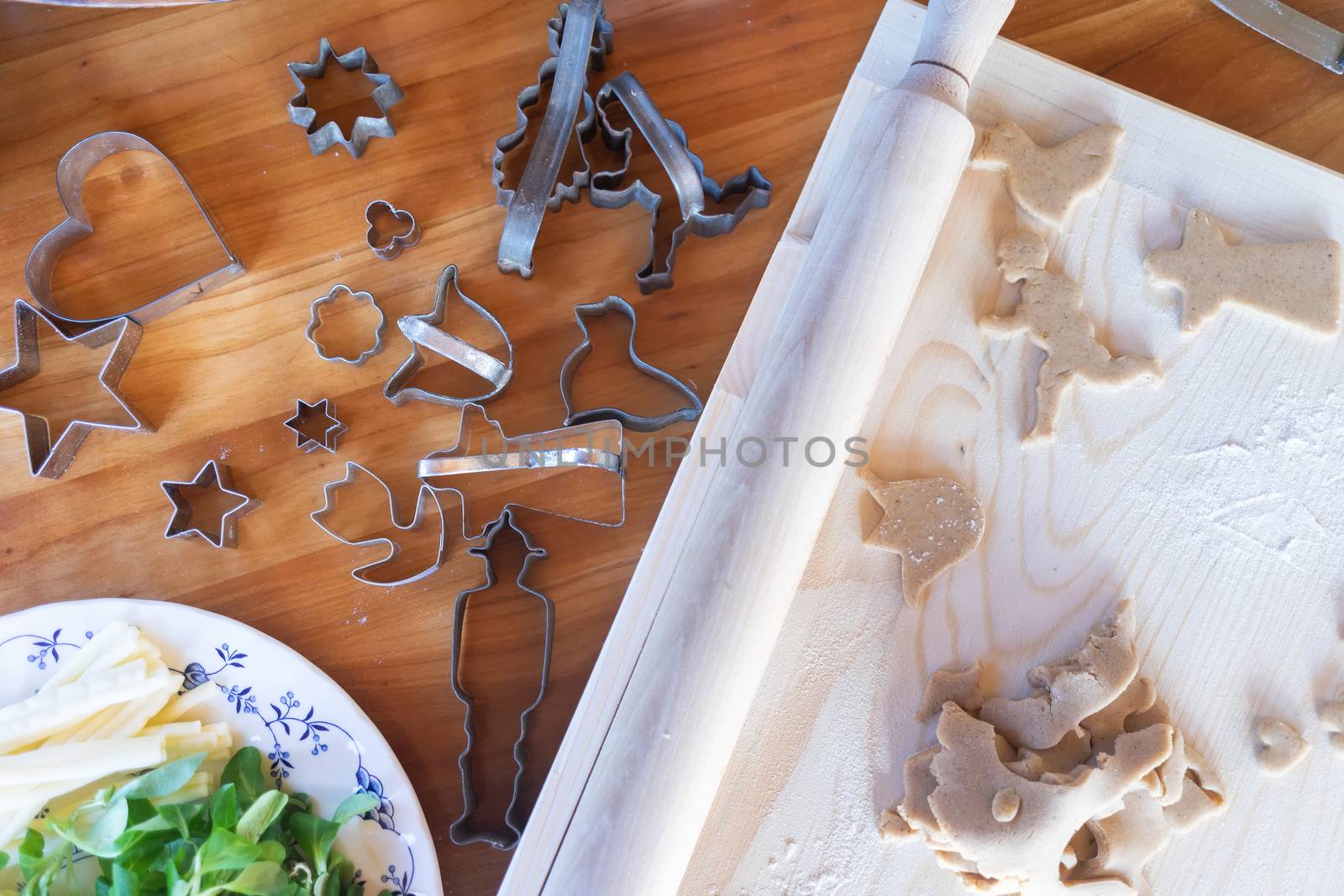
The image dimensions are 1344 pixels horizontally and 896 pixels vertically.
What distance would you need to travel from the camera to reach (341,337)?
947mm

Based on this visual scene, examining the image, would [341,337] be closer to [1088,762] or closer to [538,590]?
[538,590]

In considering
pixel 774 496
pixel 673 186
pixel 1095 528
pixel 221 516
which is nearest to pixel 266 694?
pixel 221 516

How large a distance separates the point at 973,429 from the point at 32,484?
3.31 feet

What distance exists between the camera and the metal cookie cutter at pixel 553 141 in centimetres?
89

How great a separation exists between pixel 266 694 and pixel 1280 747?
0.98 meters

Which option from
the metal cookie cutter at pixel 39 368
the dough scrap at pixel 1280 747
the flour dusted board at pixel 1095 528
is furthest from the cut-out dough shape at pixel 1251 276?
the metal cookie cutter at pixel 39 368

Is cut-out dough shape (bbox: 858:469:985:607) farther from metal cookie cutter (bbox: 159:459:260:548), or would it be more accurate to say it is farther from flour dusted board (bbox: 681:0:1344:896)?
metal cookie cutter (bbox: 159:459:260:548)

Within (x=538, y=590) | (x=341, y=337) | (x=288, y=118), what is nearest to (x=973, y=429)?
(x=538, y=590)

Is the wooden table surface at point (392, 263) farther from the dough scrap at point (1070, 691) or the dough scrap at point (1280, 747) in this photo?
the dough scrap at point (1280, 747)

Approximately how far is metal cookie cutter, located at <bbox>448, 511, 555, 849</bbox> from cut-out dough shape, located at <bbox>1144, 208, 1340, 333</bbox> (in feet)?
2.26

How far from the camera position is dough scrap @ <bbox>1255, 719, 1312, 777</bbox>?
2.49 ft

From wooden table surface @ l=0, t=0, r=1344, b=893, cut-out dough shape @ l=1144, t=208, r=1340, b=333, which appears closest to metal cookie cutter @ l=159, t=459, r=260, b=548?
wooden table surface @ l=0, t=0, r=1344, b=893

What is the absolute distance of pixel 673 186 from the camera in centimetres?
94

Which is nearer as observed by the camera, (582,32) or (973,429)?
(973,429)
